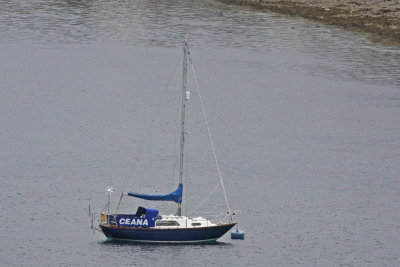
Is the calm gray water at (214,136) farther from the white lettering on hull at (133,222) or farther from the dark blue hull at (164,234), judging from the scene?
the white lettering on hull at (133,222)

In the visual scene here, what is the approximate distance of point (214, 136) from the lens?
129250 millimetres

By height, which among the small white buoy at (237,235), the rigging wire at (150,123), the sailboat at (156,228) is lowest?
the rigging wire at (150,123)

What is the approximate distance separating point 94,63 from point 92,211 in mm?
73199

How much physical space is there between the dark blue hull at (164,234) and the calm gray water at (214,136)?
2.99 feet

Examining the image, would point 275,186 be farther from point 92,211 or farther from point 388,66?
point 388,66

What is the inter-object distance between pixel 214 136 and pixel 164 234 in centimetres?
4049

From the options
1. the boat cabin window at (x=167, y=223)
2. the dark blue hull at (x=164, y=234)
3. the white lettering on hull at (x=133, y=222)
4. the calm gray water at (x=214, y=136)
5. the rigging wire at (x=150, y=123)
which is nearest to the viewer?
the dark blue hull at (x=164, y=234)

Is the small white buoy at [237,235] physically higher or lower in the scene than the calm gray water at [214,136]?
higher

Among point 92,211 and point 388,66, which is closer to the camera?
point 92,211

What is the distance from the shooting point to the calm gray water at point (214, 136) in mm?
92688

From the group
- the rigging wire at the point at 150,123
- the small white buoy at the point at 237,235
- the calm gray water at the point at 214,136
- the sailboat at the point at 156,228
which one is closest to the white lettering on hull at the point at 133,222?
the sailboat at the point at 156,228

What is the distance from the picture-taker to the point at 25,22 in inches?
7756

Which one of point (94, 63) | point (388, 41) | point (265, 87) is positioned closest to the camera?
point (265, 87)

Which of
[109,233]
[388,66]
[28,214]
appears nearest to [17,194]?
[28,214]
